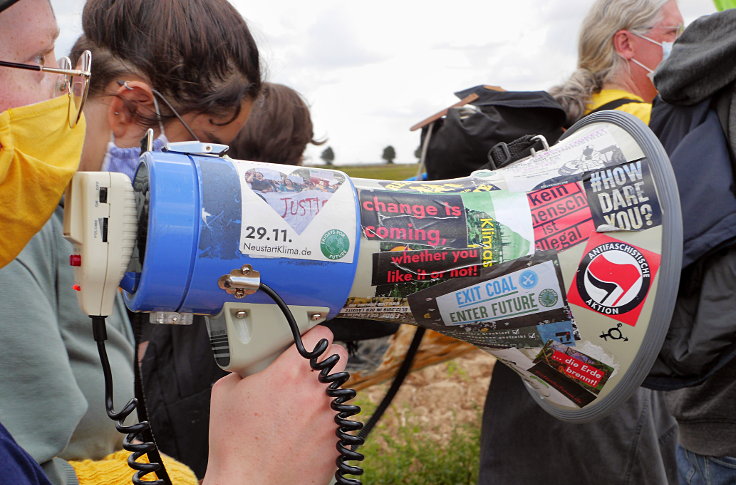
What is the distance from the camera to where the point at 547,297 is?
1058mm

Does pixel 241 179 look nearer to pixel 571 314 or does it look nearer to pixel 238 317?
pixel 238 317

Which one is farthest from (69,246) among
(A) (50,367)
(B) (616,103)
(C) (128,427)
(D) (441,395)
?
(D) (441,395)

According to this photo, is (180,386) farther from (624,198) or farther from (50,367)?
(624,198)

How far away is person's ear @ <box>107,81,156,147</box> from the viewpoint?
1.61 m

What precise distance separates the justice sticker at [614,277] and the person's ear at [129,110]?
111 cm

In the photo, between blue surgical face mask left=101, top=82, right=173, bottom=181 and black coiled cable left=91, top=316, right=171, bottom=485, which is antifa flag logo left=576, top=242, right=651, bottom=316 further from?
blue surgical face mask left=101, top=82, right=173, bottom=181

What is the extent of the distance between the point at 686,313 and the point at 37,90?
127 centimetres

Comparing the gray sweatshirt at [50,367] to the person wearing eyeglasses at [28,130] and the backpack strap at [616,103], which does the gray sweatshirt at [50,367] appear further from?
the backpack strap at [616,103]

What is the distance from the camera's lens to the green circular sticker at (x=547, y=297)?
1055 mm

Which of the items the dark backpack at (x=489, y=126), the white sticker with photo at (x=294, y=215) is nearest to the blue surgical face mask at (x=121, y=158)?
the white sticker with photo at (x=294, y=215)

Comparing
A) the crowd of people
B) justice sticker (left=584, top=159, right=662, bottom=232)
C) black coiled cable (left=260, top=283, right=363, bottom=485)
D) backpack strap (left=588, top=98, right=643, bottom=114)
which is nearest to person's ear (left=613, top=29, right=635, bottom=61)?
the crowd of people

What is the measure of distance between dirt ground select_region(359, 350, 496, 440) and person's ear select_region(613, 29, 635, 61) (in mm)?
1918

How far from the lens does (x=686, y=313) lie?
4.28 ft

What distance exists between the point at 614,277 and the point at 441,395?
333cm
